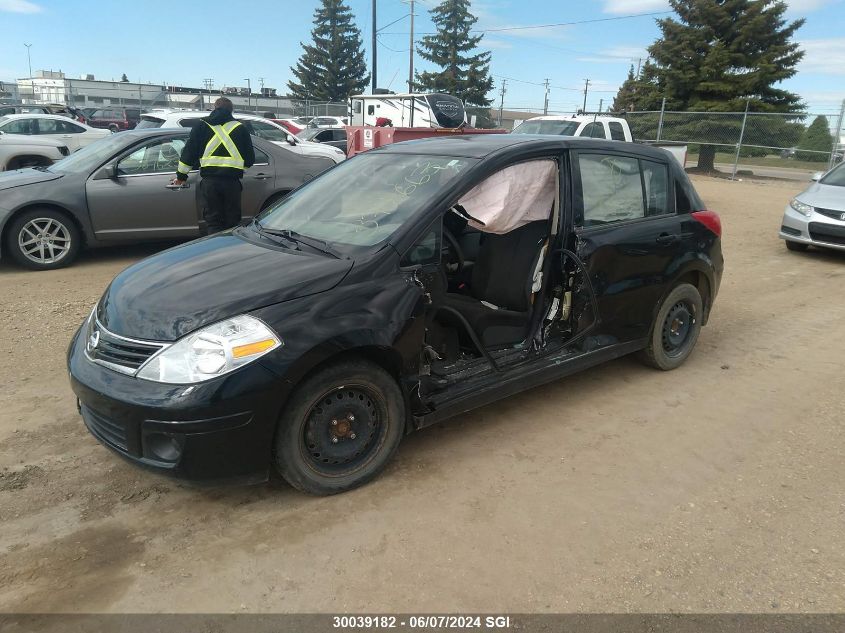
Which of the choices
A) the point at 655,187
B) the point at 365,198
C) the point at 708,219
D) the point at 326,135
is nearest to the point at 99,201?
the point at 365,198

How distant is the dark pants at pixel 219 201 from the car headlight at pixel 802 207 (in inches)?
307

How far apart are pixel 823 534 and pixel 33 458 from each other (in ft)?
13.1

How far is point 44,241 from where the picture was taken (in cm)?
713

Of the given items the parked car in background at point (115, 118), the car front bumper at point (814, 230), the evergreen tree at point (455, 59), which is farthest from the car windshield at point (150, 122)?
the evergreen tree at point (455, 59)

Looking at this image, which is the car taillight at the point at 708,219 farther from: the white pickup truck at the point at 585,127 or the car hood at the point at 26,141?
the car hood at the point at 26,141

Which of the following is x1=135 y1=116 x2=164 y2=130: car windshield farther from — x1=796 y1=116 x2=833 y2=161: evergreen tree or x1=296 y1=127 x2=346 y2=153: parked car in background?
x1=796 y1=116 x2=833 y2=161: evergreen tree

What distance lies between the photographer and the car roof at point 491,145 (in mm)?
3818

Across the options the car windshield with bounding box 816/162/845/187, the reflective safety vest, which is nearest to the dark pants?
the reflective safety vest

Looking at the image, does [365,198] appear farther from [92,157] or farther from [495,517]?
[92,157]

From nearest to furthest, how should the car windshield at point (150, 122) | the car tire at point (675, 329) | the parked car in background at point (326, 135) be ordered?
1. the car tire at point (675, 329)
2. the car windshield at point (150, 122)
3. the parked car in background at point (326, 135)

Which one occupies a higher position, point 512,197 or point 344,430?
point 512,197

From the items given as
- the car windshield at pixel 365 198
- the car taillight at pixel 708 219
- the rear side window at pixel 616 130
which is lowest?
the car taillight at pixel 708 219

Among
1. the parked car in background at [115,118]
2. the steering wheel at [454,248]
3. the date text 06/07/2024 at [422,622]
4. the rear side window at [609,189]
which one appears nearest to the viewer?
the date text 06/07/2024 at [422,622]

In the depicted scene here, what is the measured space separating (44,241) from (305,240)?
5091 millimetres
